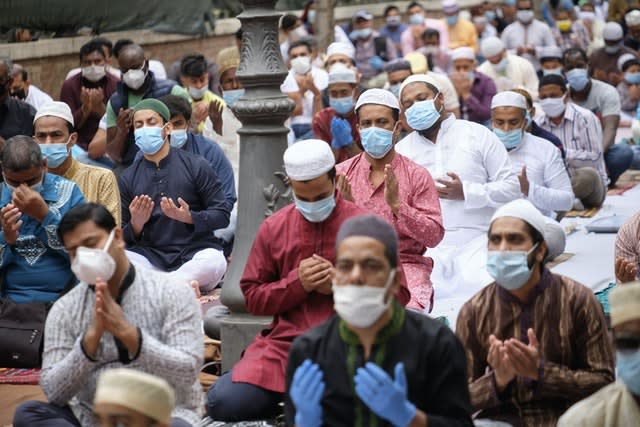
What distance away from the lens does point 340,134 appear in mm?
11180

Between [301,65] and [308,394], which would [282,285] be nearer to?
[308,394]

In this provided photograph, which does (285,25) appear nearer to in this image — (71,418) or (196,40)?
(196,40)

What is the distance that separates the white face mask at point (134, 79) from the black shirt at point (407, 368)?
21.8ft

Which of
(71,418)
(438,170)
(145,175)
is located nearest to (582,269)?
(438,170)

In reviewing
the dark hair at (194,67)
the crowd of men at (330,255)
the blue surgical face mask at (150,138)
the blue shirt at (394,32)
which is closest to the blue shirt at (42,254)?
the crowd of men at (330,255)

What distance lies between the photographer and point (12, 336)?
25.7 ft

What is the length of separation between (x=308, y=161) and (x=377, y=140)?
5.16 ft

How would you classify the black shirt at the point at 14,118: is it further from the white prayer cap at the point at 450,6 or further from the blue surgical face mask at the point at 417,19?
the white prayer cap at the point at 450,6

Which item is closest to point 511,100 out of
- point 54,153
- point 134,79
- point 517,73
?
point 134,79

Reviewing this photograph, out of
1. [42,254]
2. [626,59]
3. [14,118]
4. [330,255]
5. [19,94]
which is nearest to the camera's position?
[330,255]

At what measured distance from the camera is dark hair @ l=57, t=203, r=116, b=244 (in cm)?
545

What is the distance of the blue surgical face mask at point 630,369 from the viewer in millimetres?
4605

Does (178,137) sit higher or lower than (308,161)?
higher

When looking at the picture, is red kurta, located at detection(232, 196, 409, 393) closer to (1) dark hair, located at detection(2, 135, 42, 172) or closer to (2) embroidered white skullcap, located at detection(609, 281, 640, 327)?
(2) embroidered white skullcap, located at detection(609, 281, 640, 327)
